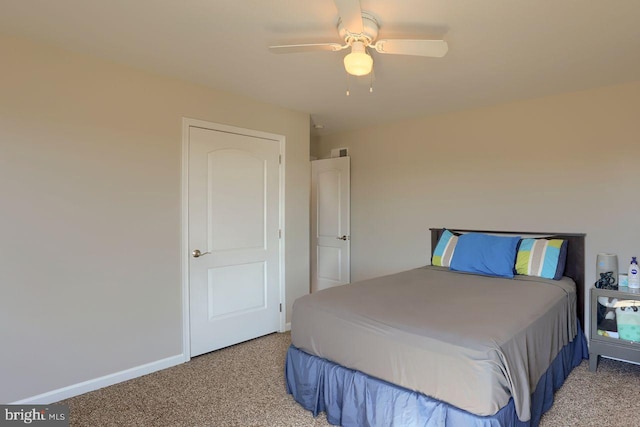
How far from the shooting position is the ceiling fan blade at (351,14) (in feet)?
4.99

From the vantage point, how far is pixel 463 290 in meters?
2.46

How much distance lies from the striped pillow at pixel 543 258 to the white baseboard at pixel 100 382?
113 inches

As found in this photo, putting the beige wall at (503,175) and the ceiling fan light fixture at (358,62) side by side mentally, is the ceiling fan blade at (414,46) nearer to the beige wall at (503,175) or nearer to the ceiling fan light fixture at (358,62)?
the ceiling fan light fixture at (358,62)

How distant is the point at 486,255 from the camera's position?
3004mm

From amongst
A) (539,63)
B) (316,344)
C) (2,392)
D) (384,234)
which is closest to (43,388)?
(2,392)

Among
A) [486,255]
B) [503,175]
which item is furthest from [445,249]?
[503,175]

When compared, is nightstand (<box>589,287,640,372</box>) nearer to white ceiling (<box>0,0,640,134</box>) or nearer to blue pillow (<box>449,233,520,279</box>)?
blue pillow (<box>449,233,520,279</box>)

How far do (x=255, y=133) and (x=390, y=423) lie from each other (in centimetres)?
257

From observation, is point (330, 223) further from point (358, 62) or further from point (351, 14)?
point (351, 14)

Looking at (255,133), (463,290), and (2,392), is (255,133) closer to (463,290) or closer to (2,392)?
(463,290)

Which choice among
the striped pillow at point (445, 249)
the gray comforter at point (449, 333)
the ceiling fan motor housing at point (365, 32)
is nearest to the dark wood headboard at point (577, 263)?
the gray comforter at point (449, 333)

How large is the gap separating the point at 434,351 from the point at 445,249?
1.93 m

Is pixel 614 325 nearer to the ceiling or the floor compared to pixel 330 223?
nearer to the floor

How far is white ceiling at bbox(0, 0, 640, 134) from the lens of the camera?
183 cm
